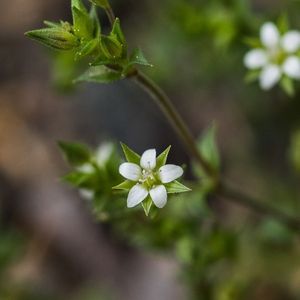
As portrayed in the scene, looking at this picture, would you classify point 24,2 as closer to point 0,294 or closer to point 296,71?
point 0,294

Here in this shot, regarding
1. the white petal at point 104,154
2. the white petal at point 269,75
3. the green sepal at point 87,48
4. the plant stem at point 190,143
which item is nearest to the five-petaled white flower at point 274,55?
the white petal at point 269,75

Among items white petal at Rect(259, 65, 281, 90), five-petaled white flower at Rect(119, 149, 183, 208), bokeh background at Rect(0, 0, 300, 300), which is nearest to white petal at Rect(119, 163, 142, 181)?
five-petaled white flower at Rect(119, 149, 183, 208)

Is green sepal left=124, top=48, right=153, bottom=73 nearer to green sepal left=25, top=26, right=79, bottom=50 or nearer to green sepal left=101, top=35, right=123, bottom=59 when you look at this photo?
green sepal left=101, top=35, right=123, bottom=59

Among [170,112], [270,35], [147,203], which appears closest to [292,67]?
[270,35]

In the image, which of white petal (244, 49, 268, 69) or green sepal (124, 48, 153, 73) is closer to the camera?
green sepal (124, 48, 153, 73)

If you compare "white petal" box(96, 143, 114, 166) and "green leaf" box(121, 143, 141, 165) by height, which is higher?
"white petal" box(96, 143, 114, 166)

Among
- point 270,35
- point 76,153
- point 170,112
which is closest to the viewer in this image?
point 170,112

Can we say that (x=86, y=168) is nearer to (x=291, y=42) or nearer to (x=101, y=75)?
(x=101, y=75)
